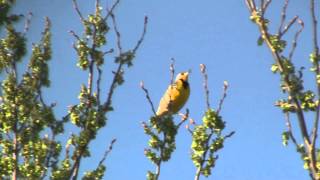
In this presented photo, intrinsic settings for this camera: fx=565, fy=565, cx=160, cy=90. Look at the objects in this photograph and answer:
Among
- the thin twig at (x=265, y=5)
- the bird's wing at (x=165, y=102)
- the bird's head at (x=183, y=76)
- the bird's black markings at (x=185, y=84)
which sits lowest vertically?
the thin twig at (x=265, y=5)

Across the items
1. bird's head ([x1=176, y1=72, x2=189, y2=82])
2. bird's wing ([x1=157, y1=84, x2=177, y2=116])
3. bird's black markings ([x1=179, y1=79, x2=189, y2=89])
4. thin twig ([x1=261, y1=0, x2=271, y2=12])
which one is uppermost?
→ bird's head ([x1=176, y1=72, x2=189, y2=82])

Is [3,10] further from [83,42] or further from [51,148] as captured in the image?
[51,148]

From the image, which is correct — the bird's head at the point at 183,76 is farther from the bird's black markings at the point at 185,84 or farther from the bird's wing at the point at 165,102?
Result: the bird's wing at the point at 165,102

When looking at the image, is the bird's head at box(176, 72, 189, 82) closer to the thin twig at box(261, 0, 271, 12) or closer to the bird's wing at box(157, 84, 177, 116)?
the bird's wing at box(157, 84, 177, 116)

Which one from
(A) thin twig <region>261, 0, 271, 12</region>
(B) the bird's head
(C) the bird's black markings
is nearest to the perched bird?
(C) the bird's black markings

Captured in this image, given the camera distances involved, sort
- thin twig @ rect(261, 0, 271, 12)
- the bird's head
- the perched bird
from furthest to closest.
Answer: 1. the bird's head
2. the perched bird
3. thin twig @ rect(261, 0, 271, 12)

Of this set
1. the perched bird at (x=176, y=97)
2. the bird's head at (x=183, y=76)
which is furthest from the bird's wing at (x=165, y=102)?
the bird's head at (x=183, y=76)

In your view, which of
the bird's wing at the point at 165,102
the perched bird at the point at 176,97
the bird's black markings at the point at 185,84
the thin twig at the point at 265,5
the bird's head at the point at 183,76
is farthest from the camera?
the bird's head at the point at 183,76

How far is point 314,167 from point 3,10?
3986mm

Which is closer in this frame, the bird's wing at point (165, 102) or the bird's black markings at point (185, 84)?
the bird's wing at point (165, 102)

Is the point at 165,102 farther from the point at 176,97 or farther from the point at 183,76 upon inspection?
the point at 183,76

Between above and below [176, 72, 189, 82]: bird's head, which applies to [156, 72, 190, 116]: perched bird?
below

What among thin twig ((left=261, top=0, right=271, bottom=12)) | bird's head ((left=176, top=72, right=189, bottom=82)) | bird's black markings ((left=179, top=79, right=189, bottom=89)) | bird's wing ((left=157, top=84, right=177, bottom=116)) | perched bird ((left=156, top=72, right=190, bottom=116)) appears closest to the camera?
thin twig ((left=261, top=0, right=271, bottom=12))

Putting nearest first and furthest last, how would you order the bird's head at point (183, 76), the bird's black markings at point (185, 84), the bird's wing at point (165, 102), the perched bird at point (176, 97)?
1. the bird's wing at point (165, 102)
2. the perched bird at point (176, 97)
3. the bird's black markings at point (185, 84)
4. the bird's head at point (183, 76)
